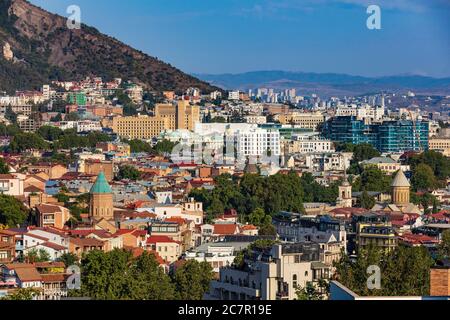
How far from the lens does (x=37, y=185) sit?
103 feet

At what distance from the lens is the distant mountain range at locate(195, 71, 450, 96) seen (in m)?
61.5

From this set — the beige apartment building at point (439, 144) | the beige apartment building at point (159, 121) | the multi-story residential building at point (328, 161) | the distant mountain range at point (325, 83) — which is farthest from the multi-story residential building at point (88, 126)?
the beige apartment building at point (439, 144)

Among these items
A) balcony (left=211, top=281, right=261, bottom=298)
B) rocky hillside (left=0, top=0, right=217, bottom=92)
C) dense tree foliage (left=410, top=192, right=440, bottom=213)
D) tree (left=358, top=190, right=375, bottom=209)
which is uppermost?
rocky hillside (left=0, top=0, right=217, bottom=92)

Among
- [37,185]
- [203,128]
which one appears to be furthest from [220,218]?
[203,128]

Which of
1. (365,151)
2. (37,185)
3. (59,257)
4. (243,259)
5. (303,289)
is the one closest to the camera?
(303,289)

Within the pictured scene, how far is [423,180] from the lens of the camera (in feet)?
127

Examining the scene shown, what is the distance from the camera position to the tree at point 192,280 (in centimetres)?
1648

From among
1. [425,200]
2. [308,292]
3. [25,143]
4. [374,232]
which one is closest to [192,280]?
[308,292]

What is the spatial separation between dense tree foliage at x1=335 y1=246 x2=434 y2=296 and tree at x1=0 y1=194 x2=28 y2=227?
920 cm

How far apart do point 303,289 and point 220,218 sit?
1377cm

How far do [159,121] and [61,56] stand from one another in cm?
2307

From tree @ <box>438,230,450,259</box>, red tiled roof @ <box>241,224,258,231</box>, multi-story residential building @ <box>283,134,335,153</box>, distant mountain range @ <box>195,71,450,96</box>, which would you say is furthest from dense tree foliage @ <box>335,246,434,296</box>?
distant mountain range @ <box>195,71,450,96</box>

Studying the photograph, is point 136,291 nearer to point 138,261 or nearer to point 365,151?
point 138,261

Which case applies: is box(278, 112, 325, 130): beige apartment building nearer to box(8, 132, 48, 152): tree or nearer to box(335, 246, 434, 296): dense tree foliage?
box(8, 132, 48, 152): tree
